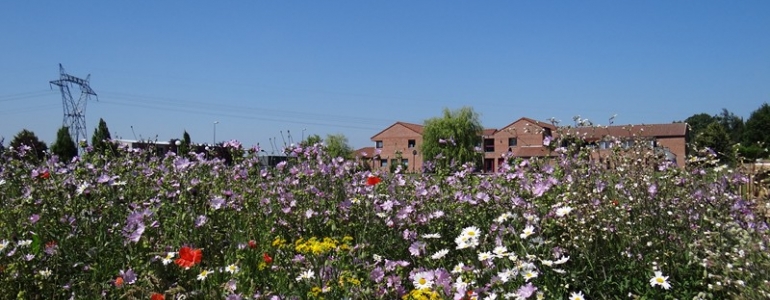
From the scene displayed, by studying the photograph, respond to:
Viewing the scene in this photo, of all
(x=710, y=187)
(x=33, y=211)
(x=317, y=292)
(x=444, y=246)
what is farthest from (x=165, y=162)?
(x=710, y=187)

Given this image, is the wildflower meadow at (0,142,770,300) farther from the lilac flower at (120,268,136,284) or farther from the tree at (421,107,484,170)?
the tree at (421,107,484,170)

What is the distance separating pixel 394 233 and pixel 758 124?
69.0m

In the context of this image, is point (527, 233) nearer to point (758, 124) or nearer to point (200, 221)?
point (200, 221)

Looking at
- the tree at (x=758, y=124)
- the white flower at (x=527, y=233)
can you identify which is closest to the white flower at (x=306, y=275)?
the white flower at (x=527, y=233)

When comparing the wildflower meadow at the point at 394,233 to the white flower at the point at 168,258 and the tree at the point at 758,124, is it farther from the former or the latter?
the tree at the point at 758,124

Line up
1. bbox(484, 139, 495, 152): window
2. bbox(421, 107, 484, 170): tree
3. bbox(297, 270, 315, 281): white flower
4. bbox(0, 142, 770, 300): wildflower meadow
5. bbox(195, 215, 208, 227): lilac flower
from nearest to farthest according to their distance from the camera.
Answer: bbox(0, 142, 770, 300): wildflower meadow, bbox(297, 270, 315, 281): white flower, bbox(195, 215, 208, 227): lilac flower, bbox(421, 107, 484, 170): tree, bbox(484, 139, 495, 152): window

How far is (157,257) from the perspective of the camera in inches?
120

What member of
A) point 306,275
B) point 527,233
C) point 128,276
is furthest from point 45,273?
point 527,233

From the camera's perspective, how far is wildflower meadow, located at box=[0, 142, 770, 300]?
Result: 272 cm

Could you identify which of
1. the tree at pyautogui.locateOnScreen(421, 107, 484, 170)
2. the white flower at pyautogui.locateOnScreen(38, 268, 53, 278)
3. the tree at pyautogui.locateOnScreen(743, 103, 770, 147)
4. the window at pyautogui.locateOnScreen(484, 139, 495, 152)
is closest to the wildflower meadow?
the white flower at pyautogui.locateOnScreen(38, 268, 53, 278)

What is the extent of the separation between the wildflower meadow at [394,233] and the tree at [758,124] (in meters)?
64.2

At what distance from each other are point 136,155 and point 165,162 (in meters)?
0.34

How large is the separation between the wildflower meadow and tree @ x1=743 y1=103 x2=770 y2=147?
64245mm

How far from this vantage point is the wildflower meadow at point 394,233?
272 cm
